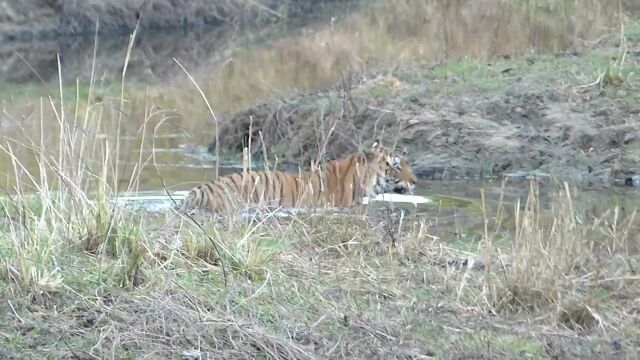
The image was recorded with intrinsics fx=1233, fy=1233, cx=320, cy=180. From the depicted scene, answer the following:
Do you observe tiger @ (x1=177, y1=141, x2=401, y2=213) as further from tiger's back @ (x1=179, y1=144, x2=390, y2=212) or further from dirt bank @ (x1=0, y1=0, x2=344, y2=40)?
dirt bank @ (x1=0, y1=0, x2=344, y2=40)

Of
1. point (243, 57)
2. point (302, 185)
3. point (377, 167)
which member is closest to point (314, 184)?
point (377, 167)

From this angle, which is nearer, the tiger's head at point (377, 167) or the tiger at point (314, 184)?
the tiger at point (314, 184)

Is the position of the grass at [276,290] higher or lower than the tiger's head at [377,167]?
higher

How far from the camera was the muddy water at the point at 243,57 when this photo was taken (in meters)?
13.9

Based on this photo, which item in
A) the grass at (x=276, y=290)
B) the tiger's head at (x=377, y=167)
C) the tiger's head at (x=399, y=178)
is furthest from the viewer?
the tiger's head at (x=399, y=178)

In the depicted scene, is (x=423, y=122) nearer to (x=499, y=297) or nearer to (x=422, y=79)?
(x=422, y=79)

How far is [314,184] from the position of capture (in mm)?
9609

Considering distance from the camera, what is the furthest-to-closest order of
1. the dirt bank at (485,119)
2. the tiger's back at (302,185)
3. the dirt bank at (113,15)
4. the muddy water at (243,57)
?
the dirt bank at (113,15), the muddy water at (243,57), the dirt bank at (485,119), the tiger's back at (302,185)

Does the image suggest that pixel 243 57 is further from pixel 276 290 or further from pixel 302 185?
pixel 276 290

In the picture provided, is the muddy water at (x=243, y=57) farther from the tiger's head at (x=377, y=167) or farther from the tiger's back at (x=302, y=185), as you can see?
the tiger's back at (x=302, y=185)

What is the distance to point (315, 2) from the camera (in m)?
36.2

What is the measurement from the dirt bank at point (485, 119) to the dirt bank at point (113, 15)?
47.4 ft

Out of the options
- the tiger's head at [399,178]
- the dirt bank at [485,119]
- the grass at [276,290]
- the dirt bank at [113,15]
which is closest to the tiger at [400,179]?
the tiger's head at [399,178]

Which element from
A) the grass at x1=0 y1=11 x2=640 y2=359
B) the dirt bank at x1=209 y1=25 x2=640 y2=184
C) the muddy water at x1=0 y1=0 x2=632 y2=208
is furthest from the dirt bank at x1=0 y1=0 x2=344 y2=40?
the grass at x1=0 y1=11 x2=640 y2=359
